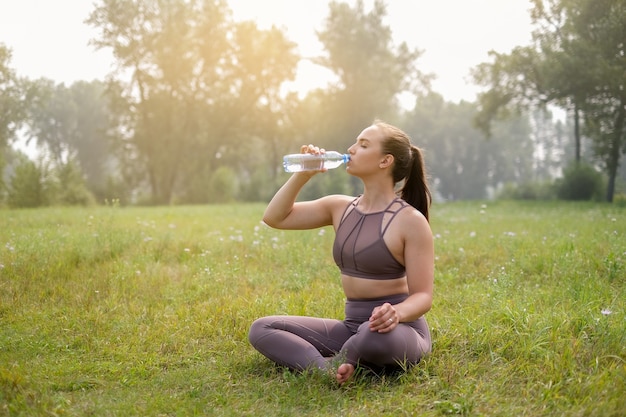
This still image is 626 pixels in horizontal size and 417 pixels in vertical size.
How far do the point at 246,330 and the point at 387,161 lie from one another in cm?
188

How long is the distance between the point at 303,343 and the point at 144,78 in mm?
31818

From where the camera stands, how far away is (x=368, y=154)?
3.78m

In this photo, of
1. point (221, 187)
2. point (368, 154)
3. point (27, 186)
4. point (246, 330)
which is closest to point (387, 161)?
point (368, 154)

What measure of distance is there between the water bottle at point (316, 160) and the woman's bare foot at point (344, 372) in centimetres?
130

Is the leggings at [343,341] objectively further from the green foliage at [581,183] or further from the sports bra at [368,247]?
the green foliage at [581,183]

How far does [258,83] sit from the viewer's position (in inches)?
1500

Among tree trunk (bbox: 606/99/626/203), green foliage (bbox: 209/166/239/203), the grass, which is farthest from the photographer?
green foliage (bbox: 209/166/239/203)

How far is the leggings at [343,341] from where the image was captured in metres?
3.48

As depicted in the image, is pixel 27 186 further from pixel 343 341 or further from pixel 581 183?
pixel 581 183

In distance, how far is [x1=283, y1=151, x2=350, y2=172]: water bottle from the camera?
12.7 ft

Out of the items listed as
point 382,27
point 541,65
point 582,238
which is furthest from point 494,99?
point 582,238

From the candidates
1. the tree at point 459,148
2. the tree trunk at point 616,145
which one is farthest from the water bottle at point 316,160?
the tree at point 459,148

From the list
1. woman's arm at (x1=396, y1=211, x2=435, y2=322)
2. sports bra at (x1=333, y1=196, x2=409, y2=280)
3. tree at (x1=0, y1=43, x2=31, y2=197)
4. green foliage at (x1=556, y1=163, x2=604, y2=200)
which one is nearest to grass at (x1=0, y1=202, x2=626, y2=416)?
woman's arm at (x1=396, y1=211, x2=435, y2=322)

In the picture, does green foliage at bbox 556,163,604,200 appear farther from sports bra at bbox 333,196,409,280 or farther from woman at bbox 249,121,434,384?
sports bra at bbox 333,196,409,280
